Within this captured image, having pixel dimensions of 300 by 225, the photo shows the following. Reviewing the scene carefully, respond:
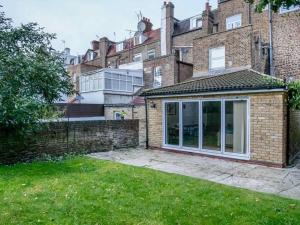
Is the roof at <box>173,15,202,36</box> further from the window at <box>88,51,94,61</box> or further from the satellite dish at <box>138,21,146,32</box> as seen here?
the window at <box>88,51,94,61</box>

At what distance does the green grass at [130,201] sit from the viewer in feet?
16.0

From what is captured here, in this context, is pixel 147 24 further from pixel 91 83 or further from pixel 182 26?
pixel 91 83

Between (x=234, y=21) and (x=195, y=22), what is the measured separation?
20.6 ft

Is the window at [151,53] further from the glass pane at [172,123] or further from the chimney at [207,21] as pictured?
the glass pane at [172,123]

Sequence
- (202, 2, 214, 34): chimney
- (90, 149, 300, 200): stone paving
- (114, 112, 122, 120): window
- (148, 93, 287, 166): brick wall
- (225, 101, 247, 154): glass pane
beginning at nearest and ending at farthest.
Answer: (90, 149, 300, 200): stone paving, (148, 93, 287, 166): brick wall, (225, 101, 247, 154): glass pane, (114, 112, 122, 120): window, (202, 2, 214, 34): chimney

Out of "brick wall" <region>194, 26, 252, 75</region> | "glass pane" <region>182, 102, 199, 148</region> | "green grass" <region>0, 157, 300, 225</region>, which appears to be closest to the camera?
"green grass" <region>0, 157, 300, 225</region>

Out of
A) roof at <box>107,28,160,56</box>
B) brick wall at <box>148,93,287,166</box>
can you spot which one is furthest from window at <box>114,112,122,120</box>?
brick wall at <box>148,93,287,166</box>

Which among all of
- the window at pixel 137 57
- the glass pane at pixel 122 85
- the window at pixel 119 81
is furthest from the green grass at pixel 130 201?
the window at pixel 137 57

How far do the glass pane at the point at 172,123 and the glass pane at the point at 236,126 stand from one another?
2.71 metres

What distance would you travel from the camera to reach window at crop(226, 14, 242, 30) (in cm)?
2236

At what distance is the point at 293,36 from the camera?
16.6m

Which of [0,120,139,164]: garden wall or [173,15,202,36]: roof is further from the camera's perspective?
[173,15,202,36]: roof

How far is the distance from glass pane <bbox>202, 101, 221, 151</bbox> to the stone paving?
2.22ft

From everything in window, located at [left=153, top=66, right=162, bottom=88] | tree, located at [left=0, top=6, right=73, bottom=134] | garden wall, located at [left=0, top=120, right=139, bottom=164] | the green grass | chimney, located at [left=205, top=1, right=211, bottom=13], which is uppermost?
chimney, located at [left=205, top=1, right=211, bottom=13]
